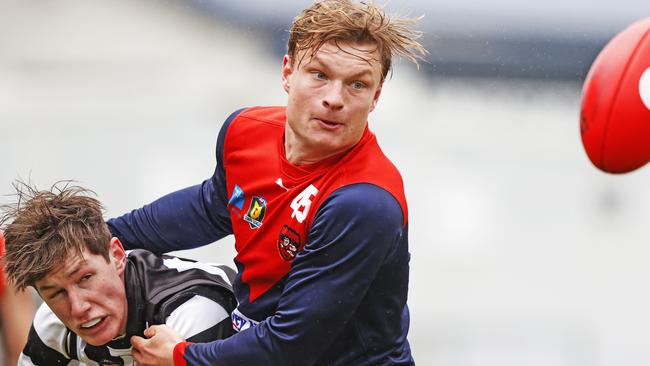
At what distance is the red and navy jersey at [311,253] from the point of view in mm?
2385

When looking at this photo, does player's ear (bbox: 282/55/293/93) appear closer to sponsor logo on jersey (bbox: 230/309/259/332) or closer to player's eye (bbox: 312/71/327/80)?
player's eye (bbox: 312/71/327/80)

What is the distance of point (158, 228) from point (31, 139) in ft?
21.6

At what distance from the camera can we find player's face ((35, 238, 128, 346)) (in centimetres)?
265

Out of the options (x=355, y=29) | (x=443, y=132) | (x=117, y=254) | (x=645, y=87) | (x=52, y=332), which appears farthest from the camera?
(x=443, y=132)

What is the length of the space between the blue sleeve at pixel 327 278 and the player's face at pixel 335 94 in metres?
0.16

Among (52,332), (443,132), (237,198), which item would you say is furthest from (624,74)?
(443,132)

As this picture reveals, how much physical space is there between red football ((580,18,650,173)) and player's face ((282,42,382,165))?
0.61 m

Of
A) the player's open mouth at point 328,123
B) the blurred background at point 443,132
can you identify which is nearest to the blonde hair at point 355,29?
the player's open mouth at point 328,123

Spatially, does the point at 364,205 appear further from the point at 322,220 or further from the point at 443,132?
the point at 443,132

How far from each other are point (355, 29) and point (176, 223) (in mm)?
935

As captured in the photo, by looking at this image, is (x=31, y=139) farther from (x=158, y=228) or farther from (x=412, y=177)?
(x=158, y=228)

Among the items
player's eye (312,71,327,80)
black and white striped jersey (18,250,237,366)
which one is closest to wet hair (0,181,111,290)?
black and white striped jersey (18,250,237,366)

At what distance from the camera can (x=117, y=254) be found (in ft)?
9.22

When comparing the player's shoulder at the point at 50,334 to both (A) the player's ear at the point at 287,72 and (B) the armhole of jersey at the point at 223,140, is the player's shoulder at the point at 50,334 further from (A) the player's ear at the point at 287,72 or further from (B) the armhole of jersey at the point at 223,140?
(A) the player's ear at the point at 287,72
